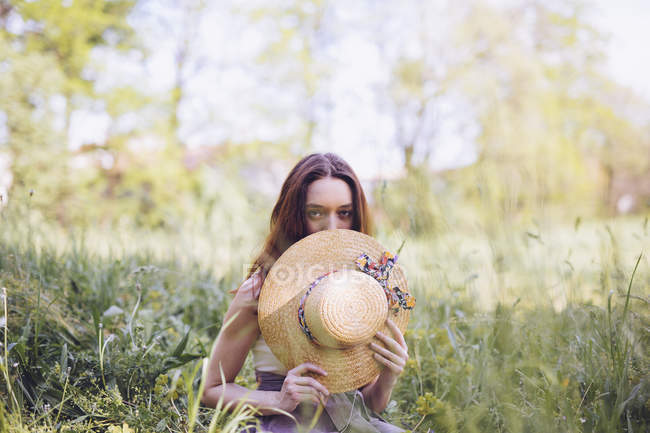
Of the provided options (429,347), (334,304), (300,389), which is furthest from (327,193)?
(429,347)

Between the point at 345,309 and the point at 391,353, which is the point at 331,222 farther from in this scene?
the point at 391,353

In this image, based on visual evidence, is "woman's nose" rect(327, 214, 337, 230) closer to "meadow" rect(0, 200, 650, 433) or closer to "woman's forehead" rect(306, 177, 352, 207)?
"woman's forehead" rect(306, 177, 352, 207)

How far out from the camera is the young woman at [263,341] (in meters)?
1.65

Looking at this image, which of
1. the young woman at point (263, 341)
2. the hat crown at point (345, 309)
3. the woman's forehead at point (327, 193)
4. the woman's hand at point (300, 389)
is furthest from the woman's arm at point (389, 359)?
the woman's forehead at point (327, 193)

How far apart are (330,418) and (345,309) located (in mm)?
574

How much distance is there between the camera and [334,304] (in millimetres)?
1506

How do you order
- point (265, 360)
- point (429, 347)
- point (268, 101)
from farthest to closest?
point (268, 101)
point (429, 347)
point (265, 360)

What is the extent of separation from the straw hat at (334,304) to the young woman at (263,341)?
2.6 inches

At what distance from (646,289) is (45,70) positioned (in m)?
12.6

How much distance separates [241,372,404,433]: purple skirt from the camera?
5.54ft

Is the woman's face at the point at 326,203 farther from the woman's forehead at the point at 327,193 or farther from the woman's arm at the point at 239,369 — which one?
the woman's arm at the point at 239,369

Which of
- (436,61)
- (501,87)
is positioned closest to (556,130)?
(501,87)

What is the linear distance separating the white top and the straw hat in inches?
8.1

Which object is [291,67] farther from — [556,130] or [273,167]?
[556,130]
